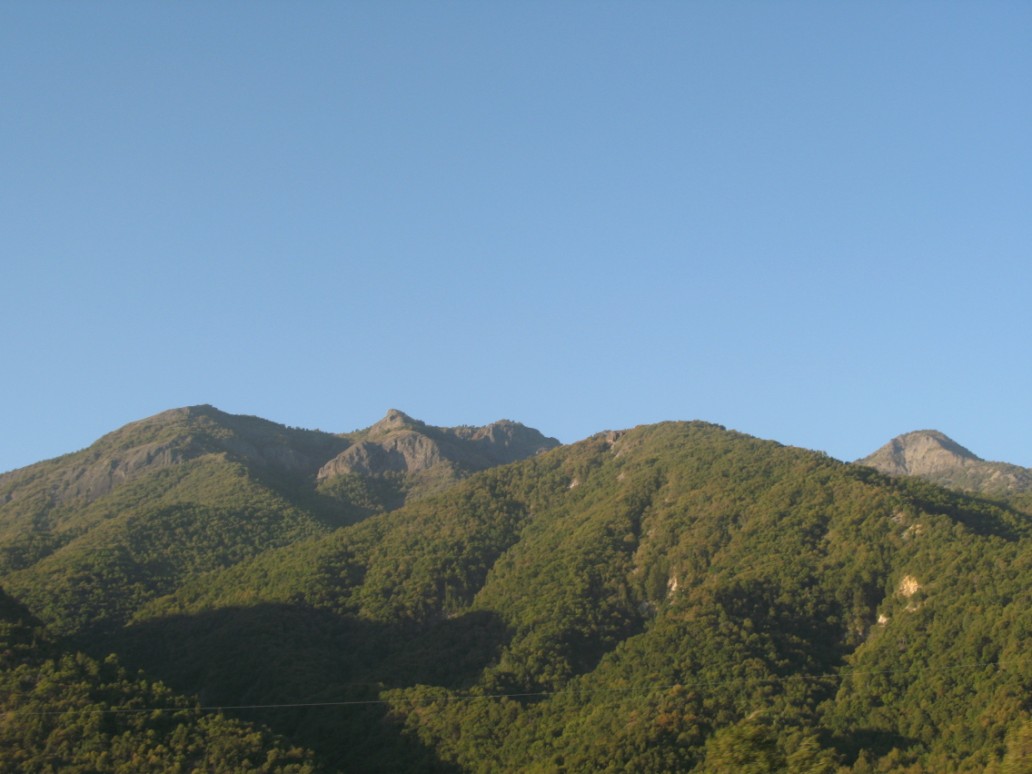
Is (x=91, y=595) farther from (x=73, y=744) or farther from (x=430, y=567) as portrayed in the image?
(x=73, y=744)

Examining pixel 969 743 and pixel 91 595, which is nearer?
pixel 969 743

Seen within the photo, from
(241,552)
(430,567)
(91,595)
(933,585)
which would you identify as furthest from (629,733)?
(241,552)

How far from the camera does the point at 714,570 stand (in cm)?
10106

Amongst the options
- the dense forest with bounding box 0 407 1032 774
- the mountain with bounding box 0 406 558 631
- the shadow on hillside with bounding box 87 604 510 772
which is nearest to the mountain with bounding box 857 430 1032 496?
the dense forest with bounding box 0 407 1032 774

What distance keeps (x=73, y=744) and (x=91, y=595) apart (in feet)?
143

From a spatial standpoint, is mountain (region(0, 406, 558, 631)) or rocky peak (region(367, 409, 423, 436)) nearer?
mountain (region(0, 406, 558, 631))

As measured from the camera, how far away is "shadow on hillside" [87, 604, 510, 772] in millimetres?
78750

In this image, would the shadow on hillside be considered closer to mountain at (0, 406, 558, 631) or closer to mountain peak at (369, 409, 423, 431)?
mountain at (0, 406, 558, 631)

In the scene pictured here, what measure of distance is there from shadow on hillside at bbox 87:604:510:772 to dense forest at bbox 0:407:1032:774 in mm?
259

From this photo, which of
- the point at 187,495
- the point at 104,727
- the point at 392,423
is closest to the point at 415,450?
the point at 392,423

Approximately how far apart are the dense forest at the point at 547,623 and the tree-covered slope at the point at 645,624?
0.26 m

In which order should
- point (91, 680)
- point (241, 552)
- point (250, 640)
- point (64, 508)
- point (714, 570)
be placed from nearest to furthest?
point (91, 680)
point (250, 640)
point (714, 570)
point (241, 552)
point (64, 508)

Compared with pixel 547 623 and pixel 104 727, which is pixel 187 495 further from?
A: pixel 104 727

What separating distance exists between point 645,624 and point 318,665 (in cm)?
2631
